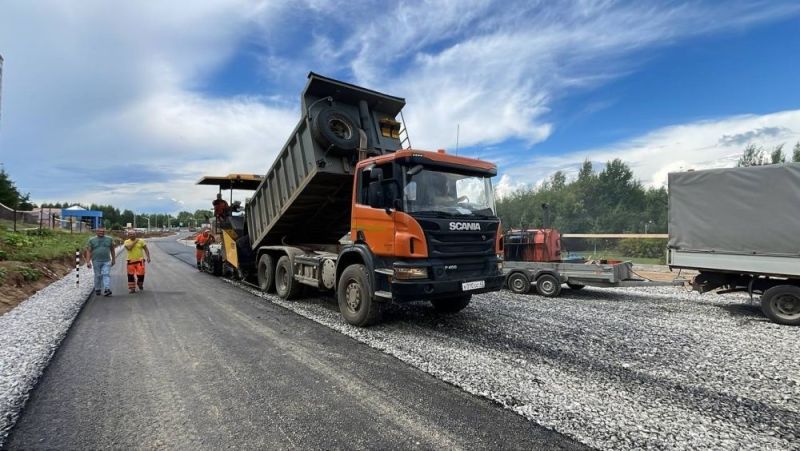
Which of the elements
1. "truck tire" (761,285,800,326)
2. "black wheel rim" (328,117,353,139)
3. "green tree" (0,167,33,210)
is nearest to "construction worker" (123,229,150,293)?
"black wheel rim" (328,117,353,139)

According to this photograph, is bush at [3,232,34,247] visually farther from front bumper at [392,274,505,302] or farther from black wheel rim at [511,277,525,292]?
black wheel rim at [511,277,525,292]

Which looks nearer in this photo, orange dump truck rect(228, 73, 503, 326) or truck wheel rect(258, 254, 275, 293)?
orange dump truck rect(228, 73, 503, 326)

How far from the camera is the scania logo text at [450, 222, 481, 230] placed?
18.6ft

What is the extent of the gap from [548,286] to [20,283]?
475 inches

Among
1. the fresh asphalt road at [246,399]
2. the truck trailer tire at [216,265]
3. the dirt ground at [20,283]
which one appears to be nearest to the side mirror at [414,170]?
the fresh asphalt road at [246,399]

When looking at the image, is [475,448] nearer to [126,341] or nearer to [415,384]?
[415,384]

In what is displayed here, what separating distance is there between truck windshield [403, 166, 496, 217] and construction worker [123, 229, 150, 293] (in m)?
6.93

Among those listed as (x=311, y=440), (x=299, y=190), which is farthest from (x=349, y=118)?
(x=311, y=440)

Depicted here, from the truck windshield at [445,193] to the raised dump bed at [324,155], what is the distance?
2.07m

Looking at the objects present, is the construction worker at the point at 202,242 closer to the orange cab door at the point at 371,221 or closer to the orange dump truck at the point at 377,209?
the orange dump truck at the point at 377,209

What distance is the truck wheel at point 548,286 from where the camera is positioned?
9.59m

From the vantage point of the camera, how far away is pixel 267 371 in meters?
4.27

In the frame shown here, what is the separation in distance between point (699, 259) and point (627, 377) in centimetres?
Answer: 509

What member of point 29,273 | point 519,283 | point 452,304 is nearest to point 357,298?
point 452,304
